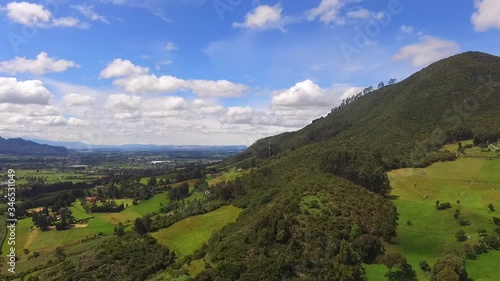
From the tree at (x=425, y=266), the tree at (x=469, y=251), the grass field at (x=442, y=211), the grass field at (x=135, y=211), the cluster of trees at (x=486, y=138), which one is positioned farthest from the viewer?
the grass field at (x=135, y=211)

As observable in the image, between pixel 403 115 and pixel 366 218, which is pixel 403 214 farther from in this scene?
pixel 403 115

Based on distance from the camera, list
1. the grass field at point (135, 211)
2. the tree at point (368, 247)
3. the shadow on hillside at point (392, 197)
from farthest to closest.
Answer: the grass field at point (135, 211) → the shadow on hillside at point (392, 197) → the tree at point (368, 247)

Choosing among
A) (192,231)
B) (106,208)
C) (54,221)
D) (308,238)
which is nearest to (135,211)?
(106,208)

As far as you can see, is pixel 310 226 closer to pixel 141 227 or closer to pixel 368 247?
pixel 368 247

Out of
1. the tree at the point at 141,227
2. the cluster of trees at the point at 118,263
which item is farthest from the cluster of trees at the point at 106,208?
the cluster of trees at the point at 118,263

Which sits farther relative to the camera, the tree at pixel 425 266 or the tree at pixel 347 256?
the tree at pixel 347 256

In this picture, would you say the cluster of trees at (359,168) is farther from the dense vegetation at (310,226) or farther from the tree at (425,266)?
the tree at (425,266)
